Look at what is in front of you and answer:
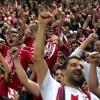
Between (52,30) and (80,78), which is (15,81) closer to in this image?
(52,30)

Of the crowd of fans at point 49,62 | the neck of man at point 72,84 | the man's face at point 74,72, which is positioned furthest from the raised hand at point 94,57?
the neck of man at point 72,84

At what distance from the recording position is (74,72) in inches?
172

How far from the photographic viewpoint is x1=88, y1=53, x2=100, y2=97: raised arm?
4.38m

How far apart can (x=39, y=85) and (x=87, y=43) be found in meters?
1.57

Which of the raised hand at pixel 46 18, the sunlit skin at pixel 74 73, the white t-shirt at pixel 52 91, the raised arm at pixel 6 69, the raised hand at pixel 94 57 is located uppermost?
the raised hand at pixel 46 18

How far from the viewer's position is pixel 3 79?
22.8ft

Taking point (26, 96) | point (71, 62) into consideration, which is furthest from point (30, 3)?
point (71, 62)

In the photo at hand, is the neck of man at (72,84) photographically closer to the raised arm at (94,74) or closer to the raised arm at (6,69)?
the raised arm at (94,74)

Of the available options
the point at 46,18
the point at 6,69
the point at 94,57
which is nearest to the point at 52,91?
the point at 94,57

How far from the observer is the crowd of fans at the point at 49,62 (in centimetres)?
435

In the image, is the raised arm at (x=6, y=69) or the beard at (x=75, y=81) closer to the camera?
the beard at (x=75, y=81)

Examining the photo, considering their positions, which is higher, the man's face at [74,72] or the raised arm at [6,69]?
the man's face at [74,72]

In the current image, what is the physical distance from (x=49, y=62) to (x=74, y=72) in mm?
2523

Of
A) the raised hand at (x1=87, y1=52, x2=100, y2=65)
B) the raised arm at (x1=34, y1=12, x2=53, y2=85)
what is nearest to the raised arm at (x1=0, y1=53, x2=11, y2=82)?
the raised arm at (x1=34, y1=12, x2=53, y2=85)
